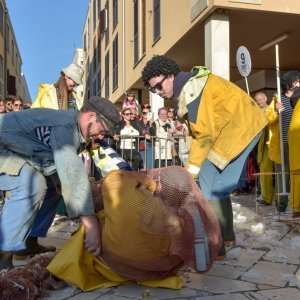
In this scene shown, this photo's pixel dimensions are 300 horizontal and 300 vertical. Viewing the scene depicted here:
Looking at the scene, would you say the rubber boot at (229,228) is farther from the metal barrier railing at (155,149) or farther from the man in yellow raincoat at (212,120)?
the metal barrier railing at (155,149)

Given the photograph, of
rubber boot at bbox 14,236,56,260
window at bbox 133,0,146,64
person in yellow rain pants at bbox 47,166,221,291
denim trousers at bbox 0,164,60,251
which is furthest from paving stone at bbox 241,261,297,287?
window at bbox 133,0,146,64

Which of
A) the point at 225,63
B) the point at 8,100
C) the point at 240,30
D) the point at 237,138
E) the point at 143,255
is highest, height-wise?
the point at 240,30

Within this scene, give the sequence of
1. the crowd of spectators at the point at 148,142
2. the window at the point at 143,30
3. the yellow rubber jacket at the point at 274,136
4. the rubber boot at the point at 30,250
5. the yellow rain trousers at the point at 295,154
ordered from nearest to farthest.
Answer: the rubber boot at the point at 30,250 < the yellow rain trousers at the point at 295,154 < the yellow rubber jacket at the point at 274,136 < the crowd of spectators at the point at 148,142 < the window at the point at 143,30

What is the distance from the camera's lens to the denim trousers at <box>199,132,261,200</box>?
3.65 meters

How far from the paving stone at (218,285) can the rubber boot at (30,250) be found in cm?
137

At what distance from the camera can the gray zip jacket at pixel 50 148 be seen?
112 inches

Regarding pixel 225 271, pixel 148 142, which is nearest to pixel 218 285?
pixel 225 271

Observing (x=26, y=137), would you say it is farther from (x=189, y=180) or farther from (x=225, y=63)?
(x=225, y=63)

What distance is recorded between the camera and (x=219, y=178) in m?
3.66

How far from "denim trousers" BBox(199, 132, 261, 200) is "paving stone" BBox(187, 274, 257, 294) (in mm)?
687

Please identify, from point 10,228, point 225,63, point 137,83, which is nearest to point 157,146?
point 225,63

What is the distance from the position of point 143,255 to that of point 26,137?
115cm

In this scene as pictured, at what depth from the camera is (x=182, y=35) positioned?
1078cm

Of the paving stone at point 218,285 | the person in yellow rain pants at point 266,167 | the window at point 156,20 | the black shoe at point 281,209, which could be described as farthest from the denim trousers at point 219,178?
the window at point 156,20
